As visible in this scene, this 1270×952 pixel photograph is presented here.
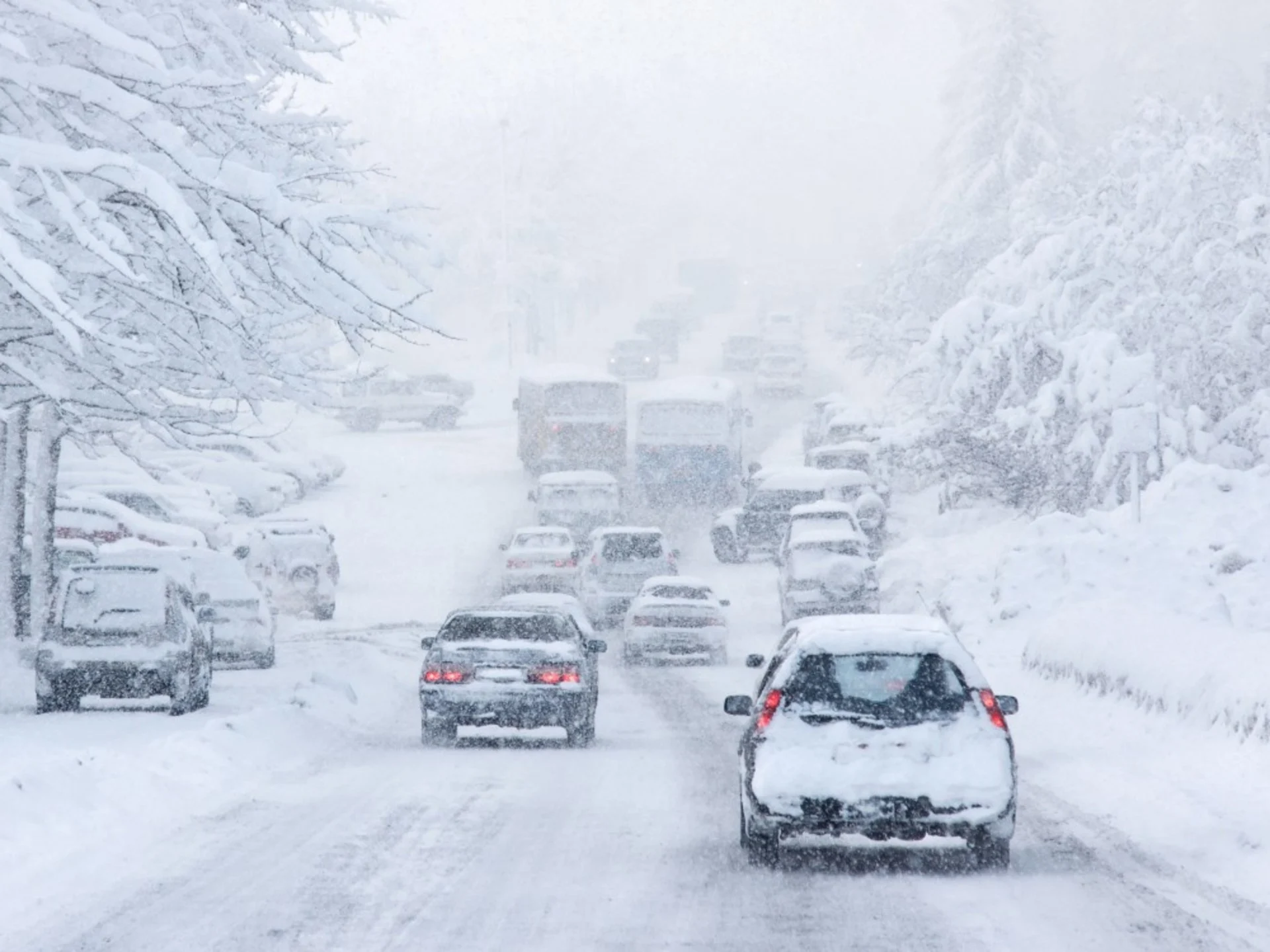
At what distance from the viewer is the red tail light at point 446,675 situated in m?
20.7

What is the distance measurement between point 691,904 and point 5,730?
37.1 feet

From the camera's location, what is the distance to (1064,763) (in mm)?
18125

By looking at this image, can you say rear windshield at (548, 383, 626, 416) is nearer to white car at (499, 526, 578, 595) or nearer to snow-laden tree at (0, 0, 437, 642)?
white car at (499, 526, 578, 595)

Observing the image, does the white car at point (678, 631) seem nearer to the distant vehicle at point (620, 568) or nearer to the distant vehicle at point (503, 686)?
the distant vehicle at point (620, 568)

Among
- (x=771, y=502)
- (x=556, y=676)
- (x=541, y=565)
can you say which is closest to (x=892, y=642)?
(x=556, y=676)

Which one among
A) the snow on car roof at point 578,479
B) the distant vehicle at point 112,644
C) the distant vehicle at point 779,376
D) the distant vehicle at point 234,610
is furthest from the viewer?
the distant vehicle at point 779,376

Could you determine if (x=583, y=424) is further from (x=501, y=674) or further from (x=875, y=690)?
(x=875, y=690)

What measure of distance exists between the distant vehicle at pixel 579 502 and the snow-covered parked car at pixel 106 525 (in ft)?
36.1

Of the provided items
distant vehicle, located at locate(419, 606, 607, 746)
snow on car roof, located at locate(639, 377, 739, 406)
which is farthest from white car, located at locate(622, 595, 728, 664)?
snow on car roof, located at locate(639, 377, 739, 406)

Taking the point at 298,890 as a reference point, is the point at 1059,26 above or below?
above

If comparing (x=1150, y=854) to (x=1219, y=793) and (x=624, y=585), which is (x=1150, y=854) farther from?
(x=624, y=585)

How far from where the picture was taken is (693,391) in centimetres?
5278

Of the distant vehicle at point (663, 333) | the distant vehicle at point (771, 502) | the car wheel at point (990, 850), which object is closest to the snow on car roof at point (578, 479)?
the distant vehicle at point (771, 502)

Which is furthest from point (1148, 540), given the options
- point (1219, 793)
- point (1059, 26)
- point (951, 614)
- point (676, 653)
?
point (1059, 26)
